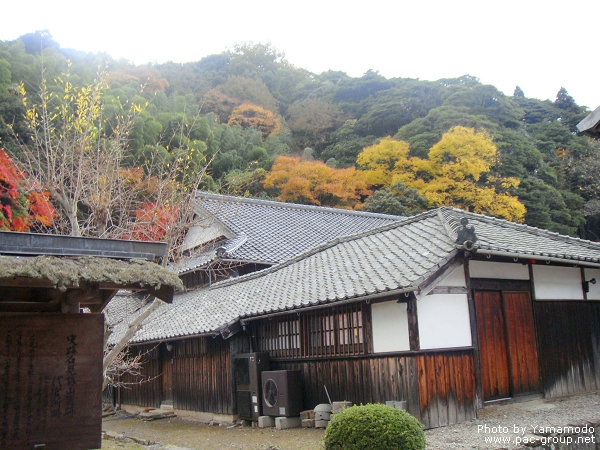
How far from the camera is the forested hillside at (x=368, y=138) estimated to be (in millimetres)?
30625

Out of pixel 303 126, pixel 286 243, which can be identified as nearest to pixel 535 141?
pixel 303 126

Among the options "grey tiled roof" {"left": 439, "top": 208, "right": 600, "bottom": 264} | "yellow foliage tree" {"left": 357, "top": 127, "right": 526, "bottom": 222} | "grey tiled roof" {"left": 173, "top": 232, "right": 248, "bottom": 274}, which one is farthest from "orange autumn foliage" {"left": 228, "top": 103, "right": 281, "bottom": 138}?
"grey tiled roof" {"left": 439, "top": 208, "right": 600, "bottom": 264}

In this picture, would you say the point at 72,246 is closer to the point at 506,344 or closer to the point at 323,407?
the point at 323,407

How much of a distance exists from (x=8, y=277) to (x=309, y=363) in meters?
9.22

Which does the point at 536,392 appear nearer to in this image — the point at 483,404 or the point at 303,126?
the point at 483,404

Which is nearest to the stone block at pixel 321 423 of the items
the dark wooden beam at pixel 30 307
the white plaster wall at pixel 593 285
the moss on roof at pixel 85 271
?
the white plaster wall at pixel 593 285

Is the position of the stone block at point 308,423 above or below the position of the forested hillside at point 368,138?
below

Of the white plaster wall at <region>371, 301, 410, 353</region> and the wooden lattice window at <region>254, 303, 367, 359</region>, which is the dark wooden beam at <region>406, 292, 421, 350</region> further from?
the wooden lattice window at <region>254, 303, 367, 359</region>

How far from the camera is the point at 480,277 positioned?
37.0ft

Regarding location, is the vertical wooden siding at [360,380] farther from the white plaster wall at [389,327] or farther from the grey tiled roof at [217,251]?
Answer: the grey tiled roof at [217,251]

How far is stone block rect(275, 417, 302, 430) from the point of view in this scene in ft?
40.3

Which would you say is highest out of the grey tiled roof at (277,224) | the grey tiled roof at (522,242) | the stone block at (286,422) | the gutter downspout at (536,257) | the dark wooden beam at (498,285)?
the grey tiled roof at (277,224)

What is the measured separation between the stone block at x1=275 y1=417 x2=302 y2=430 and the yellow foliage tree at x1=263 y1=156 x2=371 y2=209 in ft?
79.0

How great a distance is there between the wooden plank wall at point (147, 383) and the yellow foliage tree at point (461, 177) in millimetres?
22368
